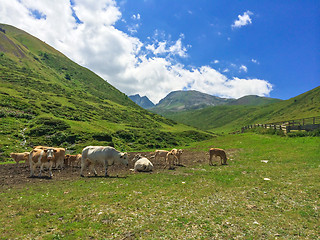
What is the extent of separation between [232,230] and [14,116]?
52.6 meters

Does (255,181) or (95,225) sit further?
(255,181)

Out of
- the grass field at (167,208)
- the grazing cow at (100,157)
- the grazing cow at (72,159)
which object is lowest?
the grass field at (167,208)

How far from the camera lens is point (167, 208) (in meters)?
10.8

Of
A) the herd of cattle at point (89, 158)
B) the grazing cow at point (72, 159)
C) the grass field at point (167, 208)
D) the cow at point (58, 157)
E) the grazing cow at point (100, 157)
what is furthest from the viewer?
the grazing cow at point (72, 159)

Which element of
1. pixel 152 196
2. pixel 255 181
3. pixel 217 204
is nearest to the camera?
pixel 217 204

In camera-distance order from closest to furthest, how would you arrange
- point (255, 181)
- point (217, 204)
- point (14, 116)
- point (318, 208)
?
1. point (318, 208)
2. point (217, 204)
3. point (255, 181)
4. point (14, 116)

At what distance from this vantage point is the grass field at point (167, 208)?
8.30 meters

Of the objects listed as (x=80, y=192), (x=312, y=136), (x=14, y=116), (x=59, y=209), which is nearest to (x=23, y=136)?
(x=14, y=116)

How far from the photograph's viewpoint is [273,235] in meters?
8.05

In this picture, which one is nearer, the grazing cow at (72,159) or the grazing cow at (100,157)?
the grazing cow at (100,157)

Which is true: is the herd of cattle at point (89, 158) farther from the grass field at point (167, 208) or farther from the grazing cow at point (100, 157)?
the grass field at point (167, 208)

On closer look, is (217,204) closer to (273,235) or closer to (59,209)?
(273,235)

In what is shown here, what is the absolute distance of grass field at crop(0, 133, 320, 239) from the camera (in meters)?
8.30

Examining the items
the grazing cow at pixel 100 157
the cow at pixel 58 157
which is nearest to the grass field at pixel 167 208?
the grazing cow at pixel 100 157
